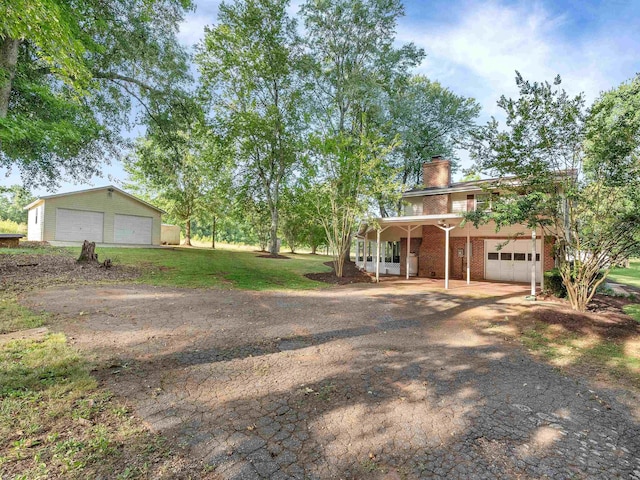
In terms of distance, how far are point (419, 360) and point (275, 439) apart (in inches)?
112

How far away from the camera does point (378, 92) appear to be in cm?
2019

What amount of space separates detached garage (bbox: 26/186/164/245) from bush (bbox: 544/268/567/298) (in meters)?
25.8

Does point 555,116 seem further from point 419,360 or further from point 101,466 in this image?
point 101,466

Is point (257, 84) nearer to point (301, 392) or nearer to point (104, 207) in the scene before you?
point (104, 207)

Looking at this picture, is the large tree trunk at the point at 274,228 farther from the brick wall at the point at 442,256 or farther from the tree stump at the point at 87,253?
the tree stump at the point at 87,253

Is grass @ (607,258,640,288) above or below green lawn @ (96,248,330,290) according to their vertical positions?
below

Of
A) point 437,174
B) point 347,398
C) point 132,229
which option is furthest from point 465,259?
point 132,229

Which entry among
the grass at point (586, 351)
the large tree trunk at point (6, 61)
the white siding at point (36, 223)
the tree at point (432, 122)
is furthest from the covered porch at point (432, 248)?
the white siding at point (36, 223)

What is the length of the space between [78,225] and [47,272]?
13558mm

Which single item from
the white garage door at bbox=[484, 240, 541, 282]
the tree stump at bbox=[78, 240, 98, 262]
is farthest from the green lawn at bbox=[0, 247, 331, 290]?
the white garage door at bbox=[484, 240, 541, 282]

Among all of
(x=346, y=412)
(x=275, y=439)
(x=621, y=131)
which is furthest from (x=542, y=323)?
(x=275, y=439)

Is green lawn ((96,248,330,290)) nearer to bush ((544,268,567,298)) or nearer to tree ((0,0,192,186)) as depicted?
tree ((0,0,192,186))

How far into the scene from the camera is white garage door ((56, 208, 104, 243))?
20062 mm

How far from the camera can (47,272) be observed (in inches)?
387
